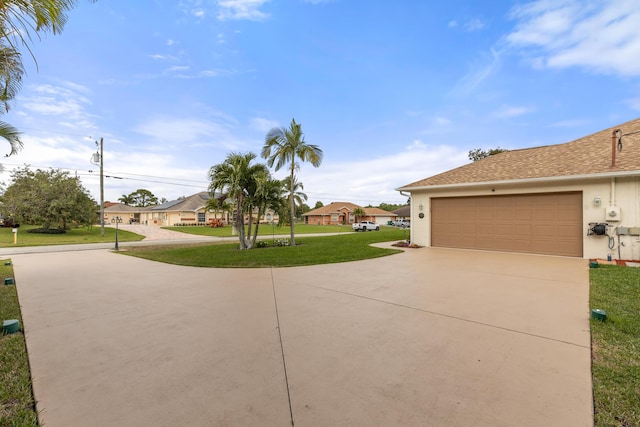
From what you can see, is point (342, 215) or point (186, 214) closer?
point (186, 214)

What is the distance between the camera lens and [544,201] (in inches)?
378

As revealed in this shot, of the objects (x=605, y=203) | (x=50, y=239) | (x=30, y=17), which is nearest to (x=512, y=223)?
(x=605, y=203)

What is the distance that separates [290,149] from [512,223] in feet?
32.0

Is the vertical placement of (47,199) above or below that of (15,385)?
above

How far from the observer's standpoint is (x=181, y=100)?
13828 millimetres

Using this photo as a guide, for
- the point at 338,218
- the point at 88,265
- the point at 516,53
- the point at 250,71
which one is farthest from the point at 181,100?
the point at 338,218

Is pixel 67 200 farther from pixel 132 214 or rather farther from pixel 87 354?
pixel 132 214

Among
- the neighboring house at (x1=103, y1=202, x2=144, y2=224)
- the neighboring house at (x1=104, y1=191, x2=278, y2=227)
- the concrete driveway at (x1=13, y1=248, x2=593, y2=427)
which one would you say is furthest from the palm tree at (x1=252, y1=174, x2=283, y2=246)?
the neighboring house at (x1=103, y1=202, x2=144, y2=224)

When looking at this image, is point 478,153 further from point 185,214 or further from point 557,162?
point 185,214

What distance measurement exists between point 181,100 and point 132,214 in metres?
48.1

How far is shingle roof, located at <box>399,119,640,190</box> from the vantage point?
8.79m

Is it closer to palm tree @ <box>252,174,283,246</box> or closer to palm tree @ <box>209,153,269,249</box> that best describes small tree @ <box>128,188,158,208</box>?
palm tree @ <box>209,153,269,249</box>

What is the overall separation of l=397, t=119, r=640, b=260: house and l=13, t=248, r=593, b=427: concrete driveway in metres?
4.45

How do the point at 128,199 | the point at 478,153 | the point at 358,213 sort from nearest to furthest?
the point at 478,153
the point at 358,213
the point at 128,199
